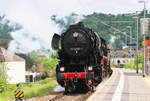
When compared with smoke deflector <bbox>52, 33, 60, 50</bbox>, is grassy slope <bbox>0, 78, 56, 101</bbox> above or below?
below

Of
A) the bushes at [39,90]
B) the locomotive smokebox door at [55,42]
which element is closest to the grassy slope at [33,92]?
the bushes at [39,90]

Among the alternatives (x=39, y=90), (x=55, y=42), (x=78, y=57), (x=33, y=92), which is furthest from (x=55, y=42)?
(x=39, y=90)

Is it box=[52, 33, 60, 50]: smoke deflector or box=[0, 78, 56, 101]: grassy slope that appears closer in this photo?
box=[52, 33, 60, 50]: smoke deflector

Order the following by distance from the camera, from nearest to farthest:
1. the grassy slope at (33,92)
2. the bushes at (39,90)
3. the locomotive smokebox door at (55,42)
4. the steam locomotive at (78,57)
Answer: the steam locomotive at (78,57), the locomotive smokebox door at (55,42), the grassy slope at (33,92), the bushes at (39,90)

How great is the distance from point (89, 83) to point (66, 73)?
1492 millimetres

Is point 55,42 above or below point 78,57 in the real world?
above

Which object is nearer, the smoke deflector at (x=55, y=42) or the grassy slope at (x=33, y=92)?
the smoke deflector at (x=55, y=42)

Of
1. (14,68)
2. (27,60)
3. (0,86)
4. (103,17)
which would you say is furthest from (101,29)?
(0,86)

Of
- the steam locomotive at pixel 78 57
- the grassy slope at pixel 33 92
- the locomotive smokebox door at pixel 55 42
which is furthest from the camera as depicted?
the grassy slope at pixel 33 92

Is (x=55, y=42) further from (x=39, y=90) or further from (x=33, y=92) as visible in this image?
(x=39, y=90)

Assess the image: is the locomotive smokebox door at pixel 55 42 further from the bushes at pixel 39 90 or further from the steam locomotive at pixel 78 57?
the bushes at pixel 39 90

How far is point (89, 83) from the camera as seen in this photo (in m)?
16.6

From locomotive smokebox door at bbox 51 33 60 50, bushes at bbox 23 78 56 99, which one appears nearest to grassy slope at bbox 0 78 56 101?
bushes at bbox 23 78 56 99

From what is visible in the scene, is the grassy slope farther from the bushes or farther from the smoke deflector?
the smoke deflector
